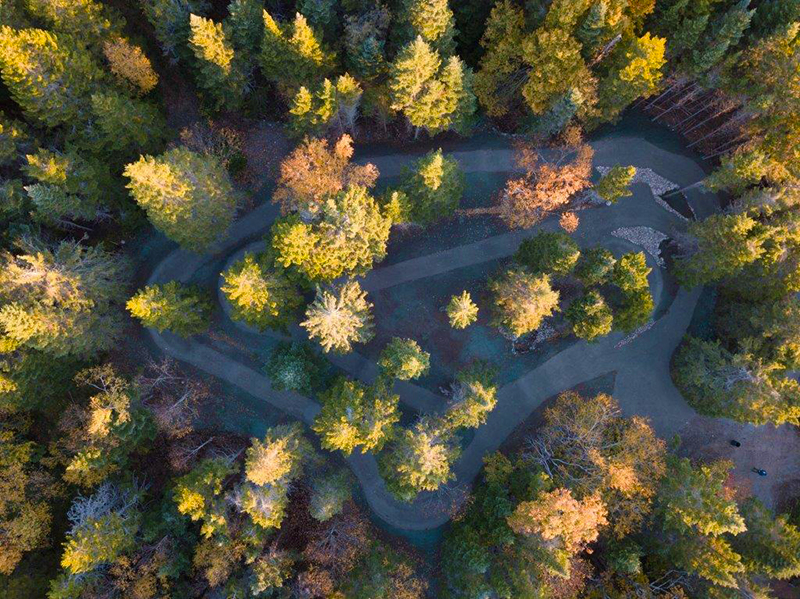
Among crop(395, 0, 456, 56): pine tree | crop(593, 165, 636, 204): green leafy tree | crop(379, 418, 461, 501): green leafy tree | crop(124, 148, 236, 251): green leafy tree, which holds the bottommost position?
crop(379, 418, 461, 501): green leafy tree

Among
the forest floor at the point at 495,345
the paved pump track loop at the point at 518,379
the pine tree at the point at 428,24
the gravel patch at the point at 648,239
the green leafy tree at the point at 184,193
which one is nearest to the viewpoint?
the green leafy tree at the point at 184,193

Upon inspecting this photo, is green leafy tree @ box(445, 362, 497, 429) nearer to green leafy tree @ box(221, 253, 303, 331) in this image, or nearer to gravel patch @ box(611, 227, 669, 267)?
green leafy tree @ box(221, 253, 303, 331)

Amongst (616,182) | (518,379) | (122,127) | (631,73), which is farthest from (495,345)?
(122,127)

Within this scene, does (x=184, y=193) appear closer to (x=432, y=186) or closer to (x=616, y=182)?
(x=432, y=186)

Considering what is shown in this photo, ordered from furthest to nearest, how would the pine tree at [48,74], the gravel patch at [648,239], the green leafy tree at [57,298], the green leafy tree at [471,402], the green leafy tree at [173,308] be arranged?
the gravel patch at [648,239] < the green leafy tree at [471,402] < the green leafy tree at [173,308] < the green leafy tree at [57,298] < the pine tree at [48,74]

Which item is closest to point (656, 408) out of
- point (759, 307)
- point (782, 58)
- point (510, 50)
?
point (759, 307)

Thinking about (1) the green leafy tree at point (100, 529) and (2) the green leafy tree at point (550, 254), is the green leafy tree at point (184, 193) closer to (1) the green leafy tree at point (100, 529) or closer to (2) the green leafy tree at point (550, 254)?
(1) the green leafy tree at point (100, 529)

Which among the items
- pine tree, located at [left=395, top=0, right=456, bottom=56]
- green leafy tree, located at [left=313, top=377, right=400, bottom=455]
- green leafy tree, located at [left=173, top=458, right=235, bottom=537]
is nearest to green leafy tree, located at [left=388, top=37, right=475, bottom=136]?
pine tree, located at [left=395, top=0, right=456, bottom=56]

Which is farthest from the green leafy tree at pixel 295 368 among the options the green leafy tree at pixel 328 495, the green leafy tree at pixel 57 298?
the green leafy tree at pixel 57 298
